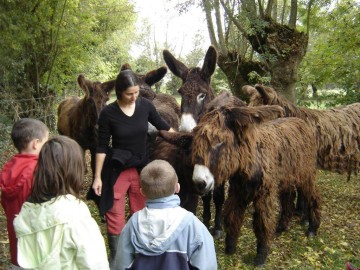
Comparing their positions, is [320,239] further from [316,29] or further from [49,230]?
[316,29]

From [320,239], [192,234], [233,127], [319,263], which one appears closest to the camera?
[192,234]

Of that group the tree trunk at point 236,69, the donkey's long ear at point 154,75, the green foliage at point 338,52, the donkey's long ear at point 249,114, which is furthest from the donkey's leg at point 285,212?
the green foliage at point 338,52

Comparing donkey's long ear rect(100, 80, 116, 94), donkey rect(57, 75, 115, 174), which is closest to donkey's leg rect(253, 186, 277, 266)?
donkey rect(57, 75, 115, 174)

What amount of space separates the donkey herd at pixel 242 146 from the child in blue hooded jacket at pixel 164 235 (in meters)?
0.96

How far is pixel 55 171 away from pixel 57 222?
12.0 inches

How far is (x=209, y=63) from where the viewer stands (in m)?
5.02

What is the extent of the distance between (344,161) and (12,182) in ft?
17.1

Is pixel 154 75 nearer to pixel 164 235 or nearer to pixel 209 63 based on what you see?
pixel 209 63

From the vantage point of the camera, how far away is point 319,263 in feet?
14.2

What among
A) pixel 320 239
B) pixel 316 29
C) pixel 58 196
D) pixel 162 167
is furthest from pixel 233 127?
pixel 316 29

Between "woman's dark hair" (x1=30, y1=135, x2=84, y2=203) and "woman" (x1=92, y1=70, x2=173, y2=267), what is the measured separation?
1290mm

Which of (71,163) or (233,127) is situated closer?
(71,163)

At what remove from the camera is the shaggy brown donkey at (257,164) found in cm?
348

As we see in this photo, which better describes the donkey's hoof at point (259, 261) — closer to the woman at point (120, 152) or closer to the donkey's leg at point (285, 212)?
the donkey's leg at point (285, 212)
